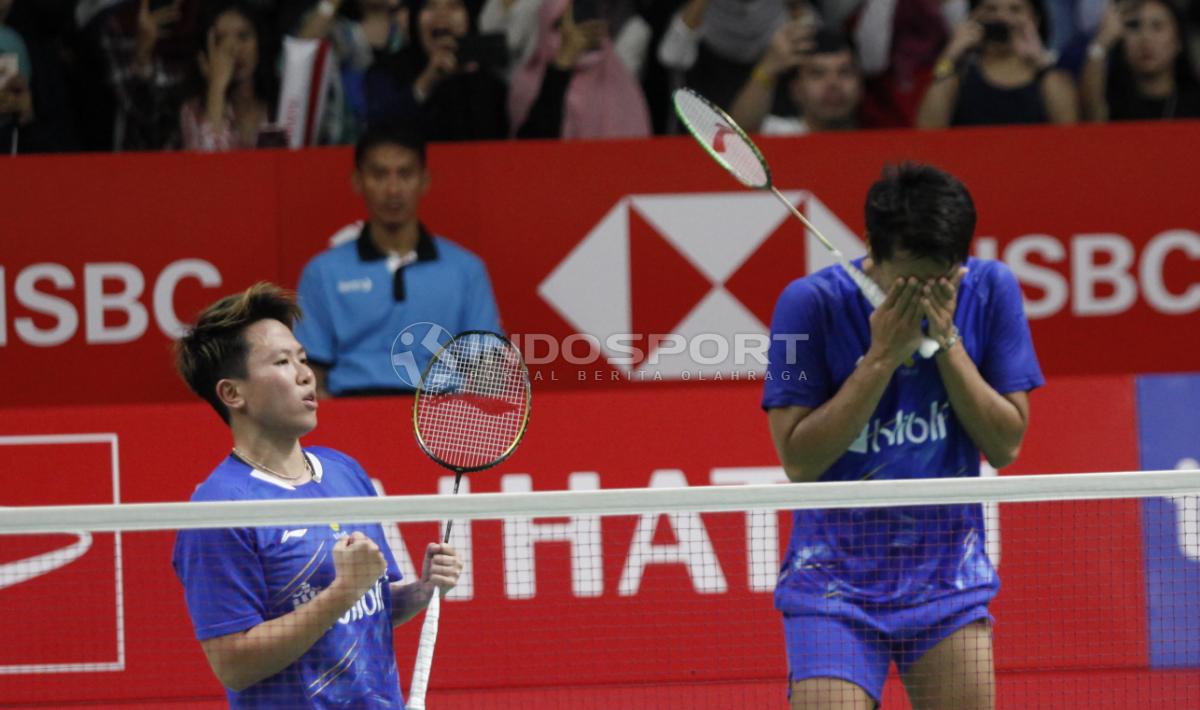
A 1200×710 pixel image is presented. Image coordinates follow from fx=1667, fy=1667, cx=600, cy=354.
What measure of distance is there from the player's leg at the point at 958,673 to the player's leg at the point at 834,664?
0.33 feet

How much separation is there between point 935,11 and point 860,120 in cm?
65

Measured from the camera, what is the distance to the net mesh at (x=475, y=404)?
408 centimetres

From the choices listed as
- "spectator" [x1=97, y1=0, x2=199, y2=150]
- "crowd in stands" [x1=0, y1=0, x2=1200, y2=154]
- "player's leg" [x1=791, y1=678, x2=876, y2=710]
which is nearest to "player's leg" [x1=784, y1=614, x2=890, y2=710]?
"player's leg" [x1=791, y1=678, x2=876, y2=710]

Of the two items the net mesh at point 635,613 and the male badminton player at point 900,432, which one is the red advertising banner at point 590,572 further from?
the male badminton player at point 900,432

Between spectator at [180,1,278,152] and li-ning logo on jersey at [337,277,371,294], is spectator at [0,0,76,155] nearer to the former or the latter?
spectator at [180,1,278,152]

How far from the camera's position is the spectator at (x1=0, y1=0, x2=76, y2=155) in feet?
23.9

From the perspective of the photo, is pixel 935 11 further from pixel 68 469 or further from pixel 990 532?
pixel 68 469

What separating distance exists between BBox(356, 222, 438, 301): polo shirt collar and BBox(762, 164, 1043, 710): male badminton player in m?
3.06

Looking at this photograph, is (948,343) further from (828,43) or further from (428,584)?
(828,43)

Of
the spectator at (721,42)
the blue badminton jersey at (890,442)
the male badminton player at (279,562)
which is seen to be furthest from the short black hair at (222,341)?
the spectator at (721,42)

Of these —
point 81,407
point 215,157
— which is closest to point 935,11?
point 215,157

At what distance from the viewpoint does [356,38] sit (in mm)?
7672

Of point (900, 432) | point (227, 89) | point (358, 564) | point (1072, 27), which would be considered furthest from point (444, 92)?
point (358, 564)

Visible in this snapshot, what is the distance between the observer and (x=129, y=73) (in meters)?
7.50
